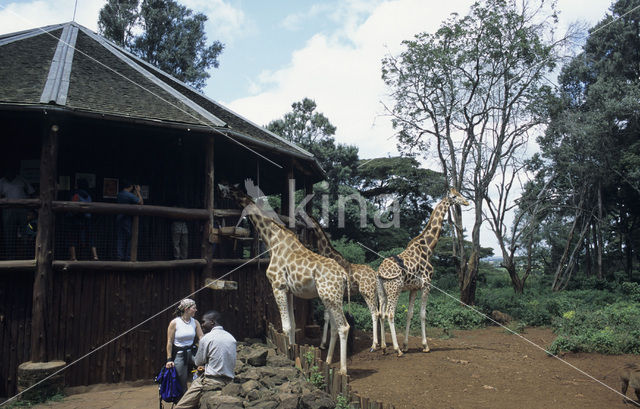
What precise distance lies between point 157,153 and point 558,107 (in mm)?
16085

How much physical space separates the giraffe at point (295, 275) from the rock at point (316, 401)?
2062 millimetres

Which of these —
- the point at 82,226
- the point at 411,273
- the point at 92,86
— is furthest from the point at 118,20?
the point at 411,273

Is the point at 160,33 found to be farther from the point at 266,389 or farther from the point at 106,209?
the point at 266,389

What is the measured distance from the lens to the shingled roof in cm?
872

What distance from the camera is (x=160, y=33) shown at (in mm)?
27766

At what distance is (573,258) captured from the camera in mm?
23844

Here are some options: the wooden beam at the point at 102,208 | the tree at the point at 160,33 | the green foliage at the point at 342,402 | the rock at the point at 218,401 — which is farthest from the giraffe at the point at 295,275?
the tree at the point at 160,33

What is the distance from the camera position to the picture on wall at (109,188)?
11391 mm

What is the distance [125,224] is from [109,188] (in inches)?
86.3

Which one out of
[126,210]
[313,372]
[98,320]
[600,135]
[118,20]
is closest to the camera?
[313,372]

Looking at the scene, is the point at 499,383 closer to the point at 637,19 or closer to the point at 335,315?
the point at 335,315

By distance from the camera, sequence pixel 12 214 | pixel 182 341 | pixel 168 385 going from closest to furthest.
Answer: pixel 168 385 → pixel 182 341 → pixel 12 214

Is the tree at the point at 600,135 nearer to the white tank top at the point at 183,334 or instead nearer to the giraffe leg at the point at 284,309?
the giraffe leg at the point at 284,309

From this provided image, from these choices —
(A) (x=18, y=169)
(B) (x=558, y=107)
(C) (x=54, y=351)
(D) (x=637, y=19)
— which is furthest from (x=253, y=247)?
(D) (x=637, y=19)
